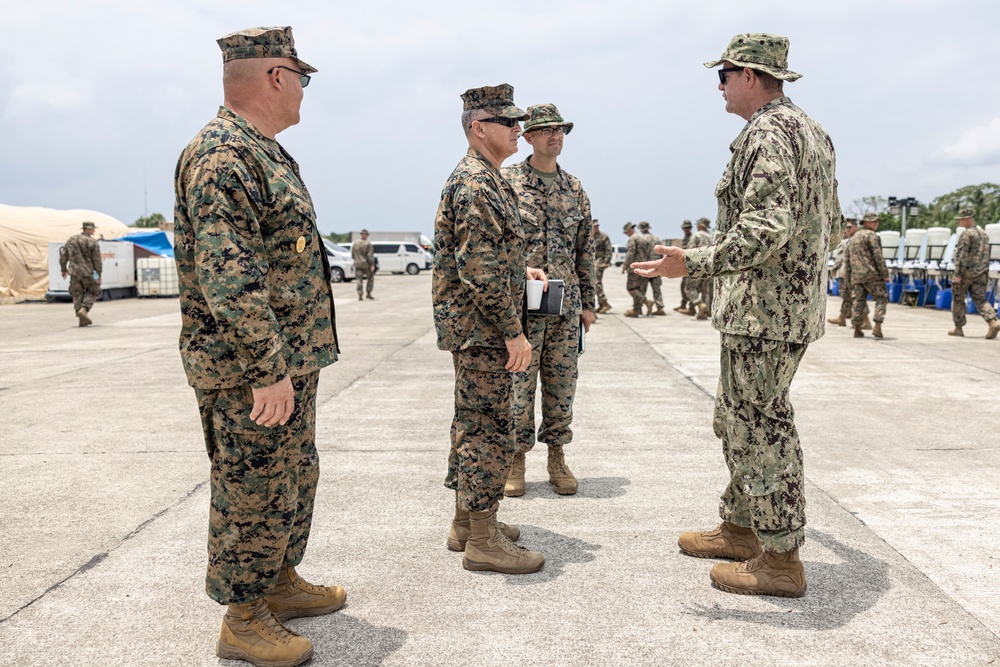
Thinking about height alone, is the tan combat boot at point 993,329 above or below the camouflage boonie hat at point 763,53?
below

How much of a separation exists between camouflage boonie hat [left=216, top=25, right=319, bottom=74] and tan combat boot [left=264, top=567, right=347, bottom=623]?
1816 mm

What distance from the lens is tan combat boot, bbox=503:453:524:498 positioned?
4492 millimetres

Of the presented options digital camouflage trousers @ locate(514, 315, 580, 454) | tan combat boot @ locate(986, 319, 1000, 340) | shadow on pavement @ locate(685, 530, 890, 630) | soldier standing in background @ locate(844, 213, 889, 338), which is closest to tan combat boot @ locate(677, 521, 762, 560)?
shadow on pavement @ locate(685, 530, 890, 630)

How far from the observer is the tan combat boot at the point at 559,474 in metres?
4.51

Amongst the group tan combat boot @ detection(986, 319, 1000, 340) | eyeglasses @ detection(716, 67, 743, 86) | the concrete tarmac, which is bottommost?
the concrete tarmac

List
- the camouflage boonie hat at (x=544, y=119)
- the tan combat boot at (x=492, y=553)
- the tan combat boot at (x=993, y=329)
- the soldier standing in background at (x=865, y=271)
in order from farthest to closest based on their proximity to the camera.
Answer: the soldier standing in background at (x=865, y=271)
the tan combat boot at (x=993, y=329)
the camouflage boonie hat at (x=544, y=119)
the tan combat boot at (x=492, y=553)

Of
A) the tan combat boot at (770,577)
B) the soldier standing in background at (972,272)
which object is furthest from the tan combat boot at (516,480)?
the soldier standing in background at (972,272)

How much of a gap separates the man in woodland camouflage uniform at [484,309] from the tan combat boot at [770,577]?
0.79 meters

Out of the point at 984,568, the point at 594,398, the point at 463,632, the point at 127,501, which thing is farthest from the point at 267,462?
the point at 594,398

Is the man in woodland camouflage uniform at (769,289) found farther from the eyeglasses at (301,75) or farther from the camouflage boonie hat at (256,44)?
the camouflage boonie hat at (256,44)

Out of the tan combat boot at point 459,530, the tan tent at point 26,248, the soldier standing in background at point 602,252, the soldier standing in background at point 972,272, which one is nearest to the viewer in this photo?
the tan combat boot at point 459,530

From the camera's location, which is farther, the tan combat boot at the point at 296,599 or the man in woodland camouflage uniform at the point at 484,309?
the man in woodland camouflage uniform at the point at 484,309

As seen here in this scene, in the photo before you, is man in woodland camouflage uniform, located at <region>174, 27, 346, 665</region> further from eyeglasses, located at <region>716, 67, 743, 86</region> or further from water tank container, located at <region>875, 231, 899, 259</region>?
water tank container, located at <region>875, 231, 899, 259</region>

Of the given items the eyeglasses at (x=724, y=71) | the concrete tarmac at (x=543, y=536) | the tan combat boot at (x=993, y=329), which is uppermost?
the eyeglasses at (x=724, y=71)
